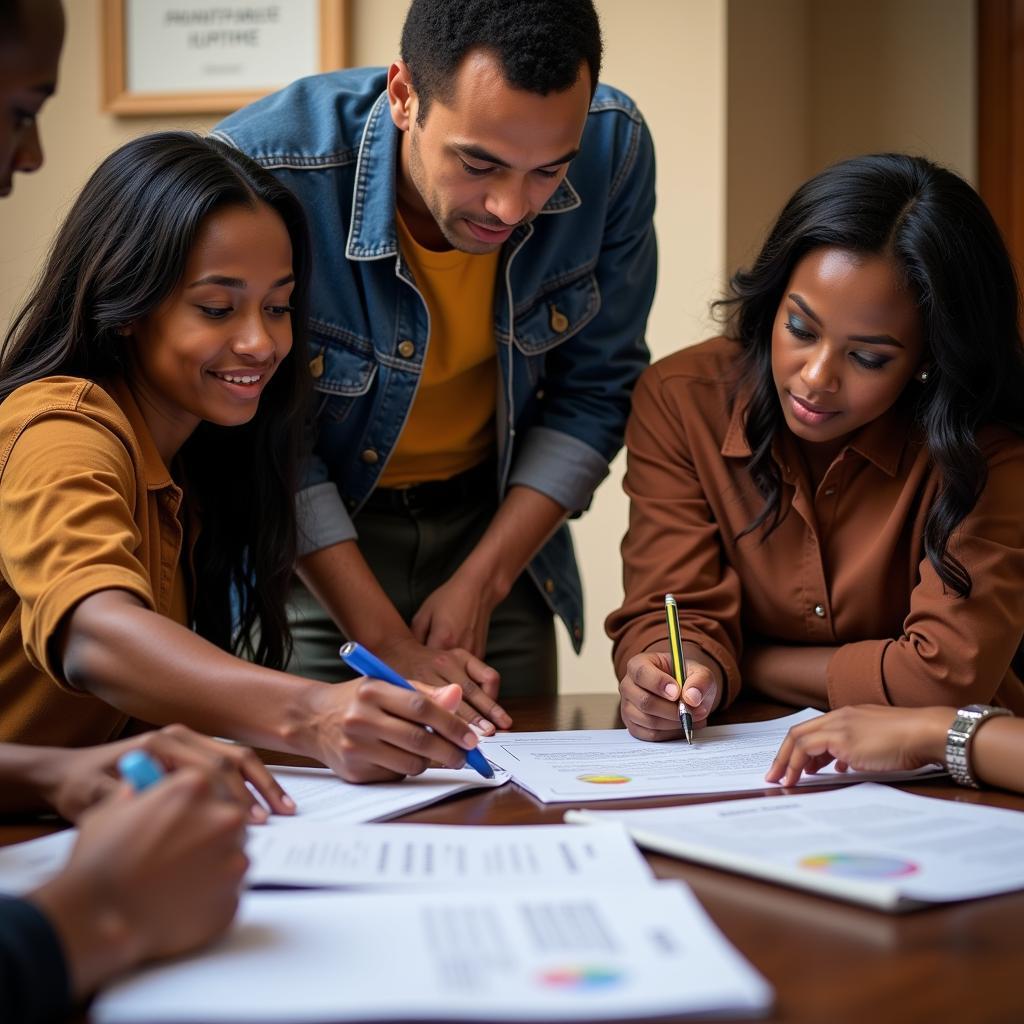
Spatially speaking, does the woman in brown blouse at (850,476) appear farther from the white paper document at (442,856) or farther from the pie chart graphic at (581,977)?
the pie chart graphic at (581,977)

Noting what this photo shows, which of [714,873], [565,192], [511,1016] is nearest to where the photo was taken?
[511,1016]

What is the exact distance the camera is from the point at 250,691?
1.09 m

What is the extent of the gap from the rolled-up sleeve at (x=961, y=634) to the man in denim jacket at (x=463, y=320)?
42 centimetres

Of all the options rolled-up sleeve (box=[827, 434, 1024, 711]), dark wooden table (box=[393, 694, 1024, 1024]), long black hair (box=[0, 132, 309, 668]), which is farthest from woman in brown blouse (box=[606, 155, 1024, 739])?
dark wooden table (box=[393, 694, 1024, 1024])

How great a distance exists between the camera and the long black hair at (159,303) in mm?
1361

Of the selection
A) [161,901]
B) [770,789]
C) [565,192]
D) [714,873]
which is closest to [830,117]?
[565,192]

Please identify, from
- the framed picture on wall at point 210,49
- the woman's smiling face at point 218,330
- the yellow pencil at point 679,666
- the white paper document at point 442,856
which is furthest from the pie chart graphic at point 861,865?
the framed picture on wall at point 210,49

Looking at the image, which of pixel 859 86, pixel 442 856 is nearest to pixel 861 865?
pixel 442 856

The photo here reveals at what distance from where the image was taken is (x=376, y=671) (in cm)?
114

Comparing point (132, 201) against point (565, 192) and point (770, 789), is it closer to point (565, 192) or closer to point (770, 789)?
point (565, 192)

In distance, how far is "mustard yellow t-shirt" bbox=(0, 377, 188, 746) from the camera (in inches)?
41.8

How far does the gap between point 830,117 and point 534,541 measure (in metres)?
1.96

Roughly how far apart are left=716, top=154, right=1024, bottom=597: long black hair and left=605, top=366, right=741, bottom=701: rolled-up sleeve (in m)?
0.08

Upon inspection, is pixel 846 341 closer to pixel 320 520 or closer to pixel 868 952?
pixel 320 520
